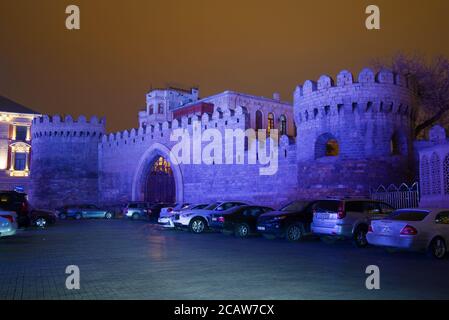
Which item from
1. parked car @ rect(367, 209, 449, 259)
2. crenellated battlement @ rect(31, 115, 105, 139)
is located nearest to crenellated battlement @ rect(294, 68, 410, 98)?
parked car @ rect(367, 209, 449, 259)

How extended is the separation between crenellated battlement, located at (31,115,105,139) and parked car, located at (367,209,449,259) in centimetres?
3454

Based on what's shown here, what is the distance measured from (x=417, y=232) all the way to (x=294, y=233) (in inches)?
202

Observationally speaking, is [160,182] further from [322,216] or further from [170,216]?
[322,216]

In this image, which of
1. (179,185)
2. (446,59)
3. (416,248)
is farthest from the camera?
(179,185)

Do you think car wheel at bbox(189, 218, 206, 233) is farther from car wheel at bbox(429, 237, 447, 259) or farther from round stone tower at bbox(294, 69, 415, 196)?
car wheel at bbox(429, 237, 447, 259)

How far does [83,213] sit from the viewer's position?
3306cm

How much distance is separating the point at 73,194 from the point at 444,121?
98.8 ft

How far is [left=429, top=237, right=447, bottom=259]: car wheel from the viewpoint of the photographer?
10.6 metres

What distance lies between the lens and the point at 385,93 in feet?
68.9

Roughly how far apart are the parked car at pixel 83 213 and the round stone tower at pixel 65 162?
7819 millimetres

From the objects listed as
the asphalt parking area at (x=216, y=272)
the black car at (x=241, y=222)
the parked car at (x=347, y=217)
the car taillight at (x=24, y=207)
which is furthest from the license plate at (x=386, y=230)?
the car taillight at (x=24, y=207)

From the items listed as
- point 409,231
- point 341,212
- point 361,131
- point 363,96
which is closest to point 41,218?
point 361,131
